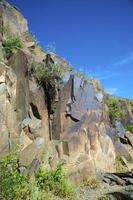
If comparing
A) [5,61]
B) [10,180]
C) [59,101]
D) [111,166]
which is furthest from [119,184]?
[5,61]

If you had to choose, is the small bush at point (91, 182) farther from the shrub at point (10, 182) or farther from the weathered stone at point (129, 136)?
the weathered stone at point (129, 136)

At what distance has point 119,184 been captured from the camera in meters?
14.0

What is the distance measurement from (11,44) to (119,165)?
7.57 metres

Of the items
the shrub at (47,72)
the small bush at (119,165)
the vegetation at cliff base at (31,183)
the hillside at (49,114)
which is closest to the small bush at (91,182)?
the hillside at (49,114)

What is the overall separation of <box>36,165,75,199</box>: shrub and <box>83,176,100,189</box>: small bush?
3.79 ft

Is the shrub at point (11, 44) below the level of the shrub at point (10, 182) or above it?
above

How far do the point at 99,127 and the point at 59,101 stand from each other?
7.74 ft

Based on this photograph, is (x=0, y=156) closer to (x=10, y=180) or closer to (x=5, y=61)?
(x=10, y=180)

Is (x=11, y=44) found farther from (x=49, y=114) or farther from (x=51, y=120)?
(x=51, y=120)

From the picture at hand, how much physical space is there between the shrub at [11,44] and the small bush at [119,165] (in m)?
7.14

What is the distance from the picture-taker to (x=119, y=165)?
16.6 metres

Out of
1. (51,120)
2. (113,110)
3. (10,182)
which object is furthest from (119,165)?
(10,182)

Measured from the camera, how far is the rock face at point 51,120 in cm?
1295

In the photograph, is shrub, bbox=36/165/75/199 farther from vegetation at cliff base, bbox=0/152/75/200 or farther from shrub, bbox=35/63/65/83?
shrub, bbox=35/63/65/83
